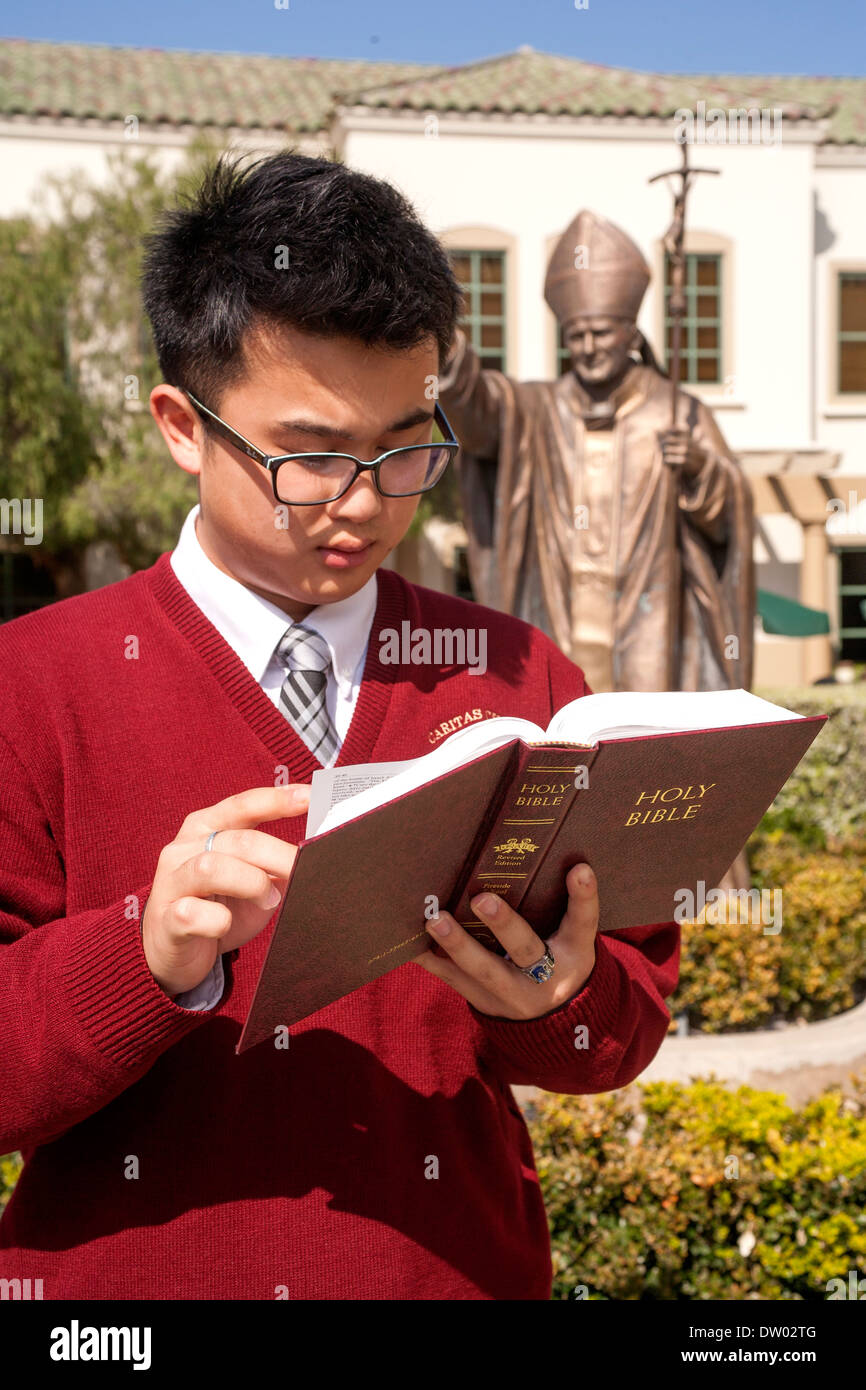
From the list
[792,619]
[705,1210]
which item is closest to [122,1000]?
[705,1210]

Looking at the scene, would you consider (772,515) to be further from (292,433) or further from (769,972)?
(292,433)

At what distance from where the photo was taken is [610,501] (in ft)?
16.0

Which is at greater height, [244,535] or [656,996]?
[244,535]

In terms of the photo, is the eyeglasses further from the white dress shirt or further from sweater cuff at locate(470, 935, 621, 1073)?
sweater cuff at locate(470, 935, 621, 1073)

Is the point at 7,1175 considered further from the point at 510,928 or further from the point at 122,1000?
the point at 510,928

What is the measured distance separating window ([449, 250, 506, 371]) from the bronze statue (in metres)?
8.97

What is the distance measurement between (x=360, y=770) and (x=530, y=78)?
48.3 feet

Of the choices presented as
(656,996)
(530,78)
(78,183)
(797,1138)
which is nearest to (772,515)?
(530,78)

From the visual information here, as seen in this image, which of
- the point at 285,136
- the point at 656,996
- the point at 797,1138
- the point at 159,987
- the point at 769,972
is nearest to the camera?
the point at 159,987

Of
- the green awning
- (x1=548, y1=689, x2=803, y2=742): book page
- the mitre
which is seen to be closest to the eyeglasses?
(x1=548, y1=689, x2=803, y2=742): book page

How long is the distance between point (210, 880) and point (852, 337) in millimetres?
14838

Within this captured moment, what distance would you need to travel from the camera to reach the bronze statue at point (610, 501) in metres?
4.77

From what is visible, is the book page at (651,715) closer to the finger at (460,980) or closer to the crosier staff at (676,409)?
the finger at (460,980)

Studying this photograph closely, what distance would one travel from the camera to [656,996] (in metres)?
1.56
